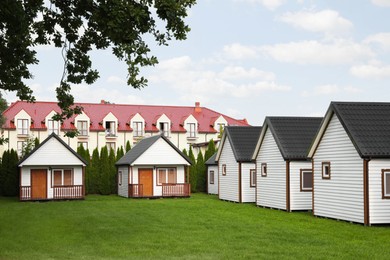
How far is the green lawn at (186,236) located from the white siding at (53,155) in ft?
39.5

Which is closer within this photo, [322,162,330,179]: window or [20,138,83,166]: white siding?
[322,162,330,179]: window

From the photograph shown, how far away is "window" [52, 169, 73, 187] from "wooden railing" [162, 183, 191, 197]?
6.76m

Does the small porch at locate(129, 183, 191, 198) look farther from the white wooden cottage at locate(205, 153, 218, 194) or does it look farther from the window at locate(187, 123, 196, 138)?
the window at locate(187, 123, 196, 138)

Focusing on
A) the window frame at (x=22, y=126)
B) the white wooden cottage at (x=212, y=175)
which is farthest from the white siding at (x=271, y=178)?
the window frame at (x=22, y=126)

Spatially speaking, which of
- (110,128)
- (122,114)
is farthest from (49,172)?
(122,114)

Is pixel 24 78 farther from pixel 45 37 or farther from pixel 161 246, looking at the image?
pixel 161 246

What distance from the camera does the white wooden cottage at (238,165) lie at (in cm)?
3447

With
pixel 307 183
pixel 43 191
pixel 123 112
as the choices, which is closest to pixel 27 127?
pixel 123 112

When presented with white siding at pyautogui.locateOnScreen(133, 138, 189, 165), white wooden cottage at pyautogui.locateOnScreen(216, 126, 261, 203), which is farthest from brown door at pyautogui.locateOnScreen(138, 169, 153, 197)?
white wooden cottage at pyautogui.locateOnScreen(216, 126, 261, 203)

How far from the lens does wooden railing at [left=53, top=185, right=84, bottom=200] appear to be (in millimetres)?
39441

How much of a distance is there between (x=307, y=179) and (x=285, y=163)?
1.33 meters

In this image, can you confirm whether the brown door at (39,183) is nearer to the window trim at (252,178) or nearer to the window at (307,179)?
the window trim at (252,178)

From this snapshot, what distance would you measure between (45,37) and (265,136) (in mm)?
16243

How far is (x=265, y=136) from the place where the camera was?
30875 millimetres
